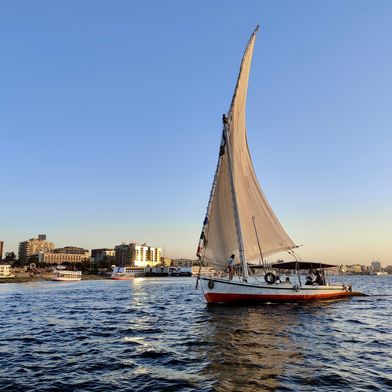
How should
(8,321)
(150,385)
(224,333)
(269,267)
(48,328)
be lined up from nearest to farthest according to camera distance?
1. (150,385)
2. (224,333)
3. (48,328)
4. (8,321)
5. (269,267)

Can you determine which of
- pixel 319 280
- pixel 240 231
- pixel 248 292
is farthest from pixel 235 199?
pixel 319 280

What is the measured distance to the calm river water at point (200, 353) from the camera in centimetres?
1508

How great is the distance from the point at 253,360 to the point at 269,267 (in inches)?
1160

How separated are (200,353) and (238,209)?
79.1ft

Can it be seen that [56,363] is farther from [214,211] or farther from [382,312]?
[382,312]

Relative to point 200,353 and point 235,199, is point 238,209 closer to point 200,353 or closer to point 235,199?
point 235,199

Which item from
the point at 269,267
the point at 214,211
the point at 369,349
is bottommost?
the point at 369,349

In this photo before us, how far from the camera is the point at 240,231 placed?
4197 cm

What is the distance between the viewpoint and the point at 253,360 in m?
18.3

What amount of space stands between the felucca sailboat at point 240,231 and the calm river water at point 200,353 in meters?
6.56

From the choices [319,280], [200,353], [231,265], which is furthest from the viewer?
[319,280]

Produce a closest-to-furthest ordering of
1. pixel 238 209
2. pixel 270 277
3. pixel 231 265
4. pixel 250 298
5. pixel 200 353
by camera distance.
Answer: pixel 200 353, pixel 250 298, pixel 231 265, pixel 238 209, pixel 270 277

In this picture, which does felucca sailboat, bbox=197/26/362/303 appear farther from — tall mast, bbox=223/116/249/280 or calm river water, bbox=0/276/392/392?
calm river water, bbox=0/276/392/392

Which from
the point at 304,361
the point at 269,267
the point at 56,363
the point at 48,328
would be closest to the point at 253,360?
the point at 304,361
